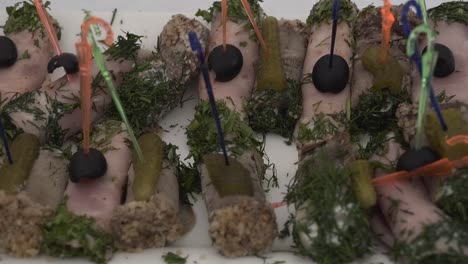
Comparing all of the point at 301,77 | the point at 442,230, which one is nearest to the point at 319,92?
the point at 301,77

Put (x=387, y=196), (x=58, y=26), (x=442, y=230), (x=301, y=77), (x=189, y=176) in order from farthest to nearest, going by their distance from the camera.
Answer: (x=58, y=26) < (x=301, y=77) < (x=189, y=176) < (x=387, y=196) < (x=442, y=230)

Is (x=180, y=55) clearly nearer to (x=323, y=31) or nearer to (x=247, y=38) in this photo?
(x=247, y=38)

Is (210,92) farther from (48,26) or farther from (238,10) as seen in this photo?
(48,26)

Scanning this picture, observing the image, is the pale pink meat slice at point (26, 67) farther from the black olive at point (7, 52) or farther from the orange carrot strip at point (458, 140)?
the orange carrot strip at point (458, 140)

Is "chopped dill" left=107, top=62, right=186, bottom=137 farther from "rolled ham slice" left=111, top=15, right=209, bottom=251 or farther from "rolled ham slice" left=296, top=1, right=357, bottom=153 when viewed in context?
"rolled ham slice" left=296, top=1, right=357, bottom=153

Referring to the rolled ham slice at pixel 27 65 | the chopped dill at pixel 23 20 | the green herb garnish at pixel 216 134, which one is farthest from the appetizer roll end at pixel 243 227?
the chopped dill at pixel 23 20

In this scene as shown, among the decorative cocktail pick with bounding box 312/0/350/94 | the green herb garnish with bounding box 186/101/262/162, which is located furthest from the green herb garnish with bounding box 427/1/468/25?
the green herb garnish with bounding box 186/101/262/162
